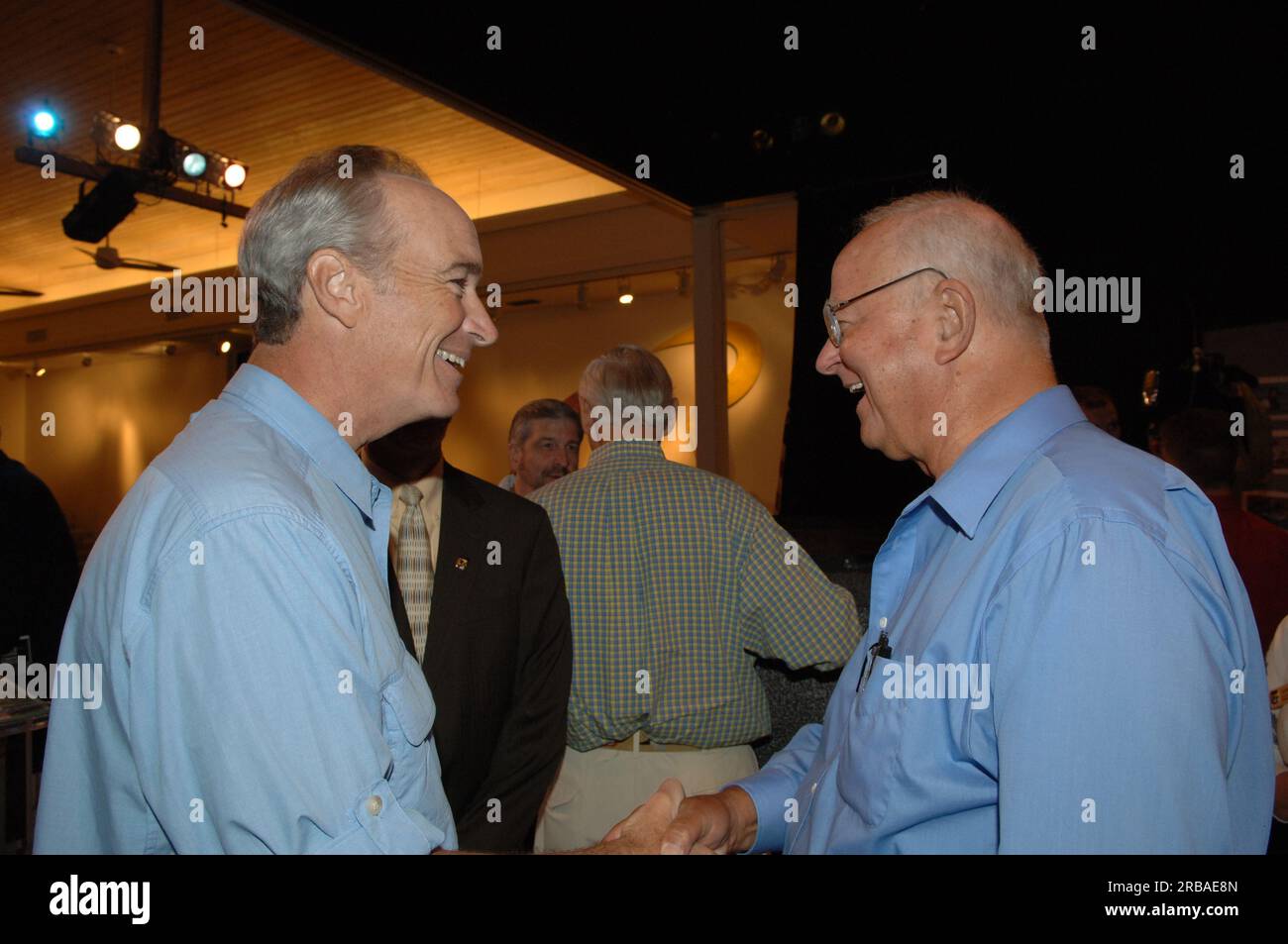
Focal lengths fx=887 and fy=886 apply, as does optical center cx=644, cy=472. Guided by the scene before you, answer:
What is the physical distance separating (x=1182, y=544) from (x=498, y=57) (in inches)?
115

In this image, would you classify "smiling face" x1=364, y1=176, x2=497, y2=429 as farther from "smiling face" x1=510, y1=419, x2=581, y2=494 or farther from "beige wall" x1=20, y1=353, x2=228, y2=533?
"beige wall" x1=20, y1=353, x2=228, y2=533

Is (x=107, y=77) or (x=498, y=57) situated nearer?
(x=498, y=57)

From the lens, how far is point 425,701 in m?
1.14

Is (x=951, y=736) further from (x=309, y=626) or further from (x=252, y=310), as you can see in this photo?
(x=252, y=310)

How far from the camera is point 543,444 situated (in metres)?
3.65

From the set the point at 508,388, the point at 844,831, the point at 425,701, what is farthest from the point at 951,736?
the point at 508,388

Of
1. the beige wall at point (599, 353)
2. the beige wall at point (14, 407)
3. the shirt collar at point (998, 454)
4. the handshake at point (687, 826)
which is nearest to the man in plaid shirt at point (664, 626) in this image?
the handshake at point (687, 826)

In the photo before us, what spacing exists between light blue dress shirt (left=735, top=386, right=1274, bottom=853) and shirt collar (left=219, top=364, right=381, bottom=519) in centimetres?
76

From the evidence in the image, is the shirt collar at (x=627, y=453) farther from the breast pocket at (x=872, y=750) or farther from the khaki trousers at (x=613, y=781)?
the breast pocket at (x=872, y=750)

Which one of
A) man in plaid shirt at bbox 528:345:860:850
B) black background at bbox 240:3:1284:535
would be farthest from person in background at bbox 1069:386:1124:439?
man in plaid shirt at bbox 528:345:860:850

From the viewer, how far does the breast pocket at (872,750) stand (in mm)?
1071

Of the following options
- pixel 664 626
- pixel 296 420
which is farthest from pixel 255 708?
pixel 664 626

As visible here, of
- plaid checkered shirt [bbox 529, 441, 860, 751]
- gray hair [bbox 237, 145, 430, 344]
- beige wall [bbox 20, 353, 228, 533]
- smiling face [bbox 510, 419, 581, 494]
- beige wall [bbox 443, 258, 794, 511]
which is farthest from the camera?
beige wall [bbox 20, 353, 228, 533]

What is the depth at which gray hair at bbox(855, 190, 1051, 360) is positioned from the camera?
4.10 feet
